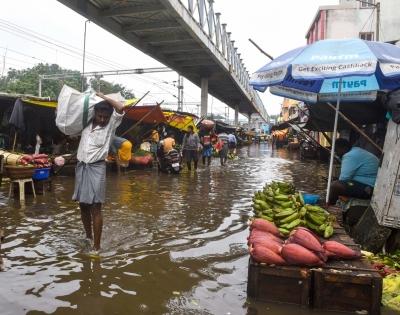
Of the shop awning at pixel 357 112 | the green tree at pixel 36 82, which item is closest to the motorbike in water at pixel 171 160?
the shop awning at pixel 357 112

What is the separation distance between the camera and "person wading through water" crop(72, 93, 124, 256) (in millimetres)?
4996

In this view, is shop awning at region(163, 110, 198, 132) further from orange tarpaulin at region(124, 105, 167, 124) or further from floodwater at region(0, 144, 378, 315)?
floodwater at region(0, 144, 378, 315)

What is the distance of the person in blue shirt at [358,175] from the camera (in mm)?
6336

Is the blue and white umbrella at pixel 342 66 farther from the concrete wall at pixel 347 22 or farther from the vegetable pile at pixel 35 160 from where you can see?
the concrete wall at pixel 347 22

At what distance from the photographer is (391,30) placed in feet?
96.7

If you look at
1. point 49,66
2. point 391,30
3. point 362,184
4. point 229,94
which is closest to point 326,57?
point 362,184

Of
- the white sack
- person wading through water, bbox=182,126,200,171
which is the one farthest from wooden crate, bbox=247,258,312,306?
person wading through water, bbox=182,126,200,171

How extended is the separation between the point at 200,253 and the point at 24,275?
209 cm

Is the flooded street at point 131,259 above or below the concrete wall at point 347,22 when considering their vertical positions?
below

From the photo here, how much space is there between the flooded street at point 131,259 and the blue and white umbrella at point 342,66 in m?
2.43

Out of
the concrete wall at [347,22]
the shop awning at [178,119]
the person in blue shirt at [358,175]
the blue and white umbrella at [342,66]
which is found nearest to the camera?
the blue and white umbrella at [342,66]

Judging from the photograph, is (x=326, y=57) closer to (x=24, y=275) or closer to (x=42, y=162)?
(x=24, y=275)

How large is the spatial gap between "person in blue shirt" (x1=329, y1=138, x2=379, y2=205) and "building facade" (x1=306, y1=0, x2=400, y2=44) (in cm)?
2614

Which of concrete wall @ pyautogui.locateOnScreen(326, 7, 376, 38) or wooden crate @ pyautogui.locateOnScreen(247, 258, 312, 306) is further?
concrete wall @ pyautogui.locateOnScreen(326, 7, 376, 38)
